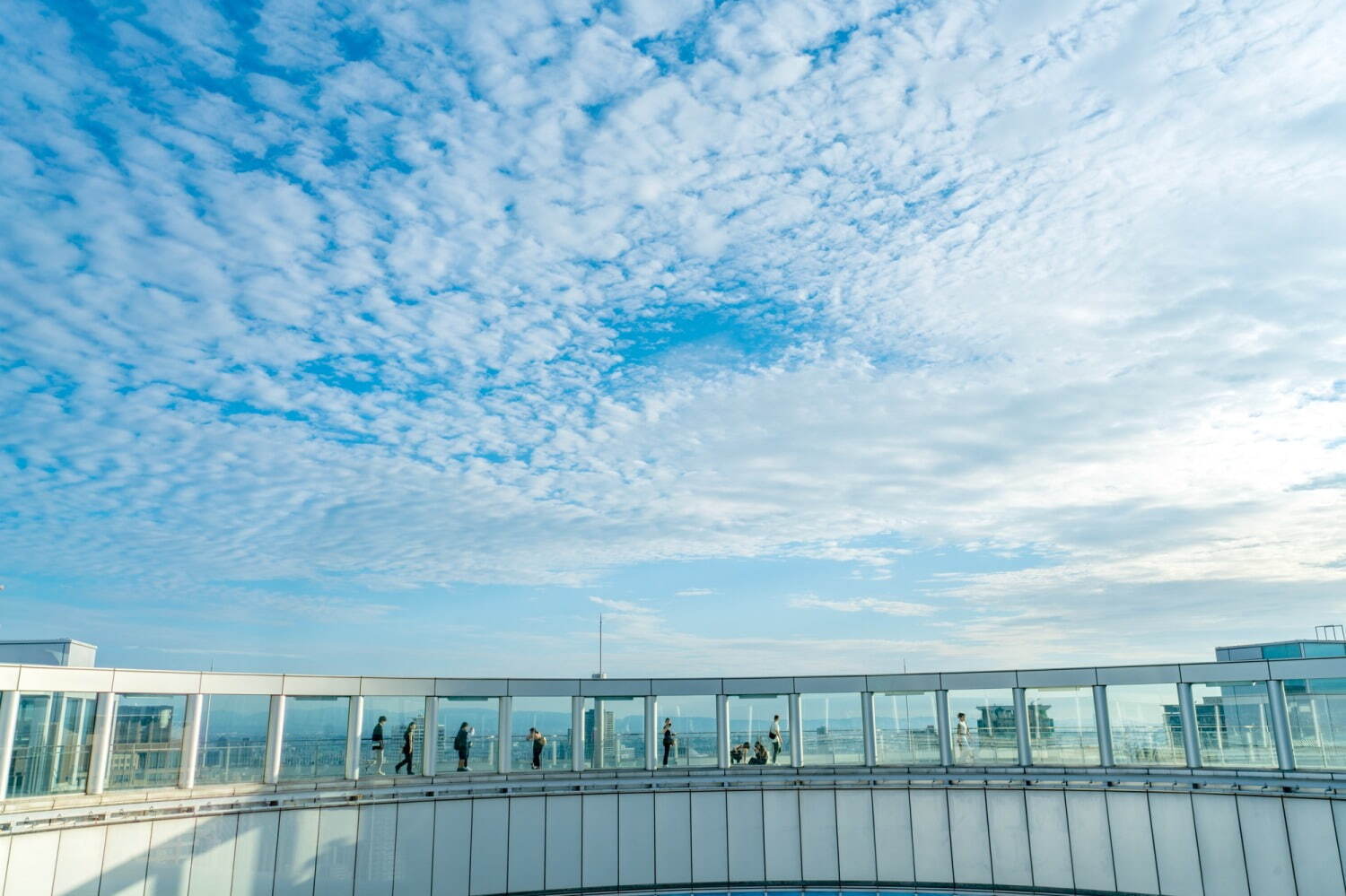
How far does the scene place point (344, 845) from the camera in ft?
92.2

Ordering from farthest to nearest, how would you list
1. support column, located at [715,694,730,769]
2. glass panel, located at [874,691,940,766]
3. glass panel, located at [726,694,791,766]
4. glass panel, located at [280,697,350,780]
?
glass panel, located at [726,694,791,766] → support column, located at [715,694,730,769] → glass panel, located at [874,691,940,766] → glass panel, located at [280,697,350,780]

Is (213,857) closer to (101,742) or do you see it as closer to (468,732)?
(101,742)

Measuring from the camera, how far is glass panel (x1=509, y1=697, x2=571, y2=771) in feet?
104

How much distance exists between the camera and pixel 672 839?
3159 centimetres

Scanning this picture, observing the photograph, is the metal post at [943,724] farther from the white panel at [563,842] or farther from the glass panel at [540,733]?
the glass panel at [540,733]

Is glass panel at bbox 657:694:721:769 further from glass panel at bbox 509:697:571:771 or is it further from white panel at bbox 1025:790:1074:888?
white panel at bbox 1025:790:1074:888

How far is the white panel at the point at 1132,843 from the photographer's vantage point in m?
29.3

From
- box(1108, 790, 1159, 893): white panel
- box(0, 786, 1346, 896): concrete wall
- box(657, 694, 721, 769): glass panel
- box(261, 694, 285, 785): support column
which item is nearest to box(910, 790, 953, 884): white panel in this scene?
box(0, 786, 1346, 896): concrete wall

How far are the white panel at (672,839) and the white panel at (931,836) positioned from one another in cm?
741

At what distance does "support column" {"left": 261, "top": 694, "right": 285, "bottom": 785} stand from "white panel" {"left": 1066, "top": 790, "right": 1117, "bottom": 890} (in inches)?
960

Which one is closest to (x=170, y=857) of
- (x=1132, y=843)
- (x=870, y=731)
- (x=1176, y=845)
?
(x=870, y=731)

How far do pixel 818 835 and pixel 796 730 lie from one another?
3.45 metres

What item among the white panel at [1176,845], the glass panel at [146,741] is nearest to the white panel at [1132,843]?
the white panel at [1176,845]

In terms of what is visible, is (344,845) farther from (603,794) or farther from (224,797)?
(603,794)
